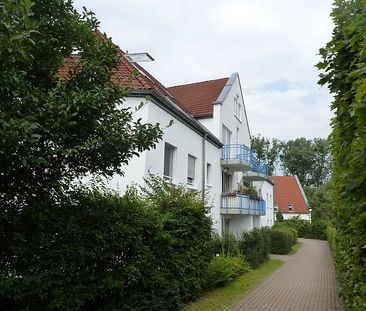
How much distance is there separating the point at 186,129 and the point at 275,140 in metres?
75.9

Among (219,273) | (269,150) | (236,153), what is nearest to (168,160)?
(219,273)

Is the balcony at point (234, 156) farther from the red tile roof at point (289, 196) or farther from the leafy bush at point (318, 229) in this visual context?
the red tile roof at point (289, 196)

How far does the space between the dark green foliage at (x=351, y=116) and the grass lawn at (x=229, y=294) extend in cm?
485

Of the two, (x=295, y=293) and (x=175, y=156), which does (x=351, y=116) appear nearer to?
(x=295, y=293)

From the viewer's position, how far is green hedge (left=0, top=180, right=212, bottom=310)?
5125mm

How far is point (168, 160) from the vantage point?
15.9 meters

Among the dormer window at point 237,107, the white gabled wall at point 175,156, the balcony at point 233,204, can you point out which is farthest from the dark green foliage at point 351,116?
the dormer window at point 237,107

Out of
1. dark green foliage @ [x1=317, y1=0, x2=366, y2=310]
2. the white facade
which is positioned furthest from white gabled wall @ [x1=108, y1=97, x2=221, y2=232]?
dark green foliage @ [x1=317, y1=0, x2=366, y2=310]

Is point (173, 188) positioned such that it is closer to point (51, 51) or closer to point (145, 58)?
point (51, 51)

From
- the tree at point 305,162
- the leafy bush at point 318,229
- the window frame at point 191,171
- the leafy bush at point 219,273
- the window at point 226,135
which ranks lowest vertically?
the leafy bush at point 219,273

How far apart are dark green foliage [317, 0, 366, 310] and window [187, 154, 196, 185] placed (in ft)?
38.2

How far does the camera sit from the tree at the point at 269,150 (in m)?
73.9

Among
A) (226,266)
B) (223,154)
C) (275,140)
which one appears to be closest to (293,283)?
(226,266)

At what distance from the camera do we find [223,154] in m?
22.5
